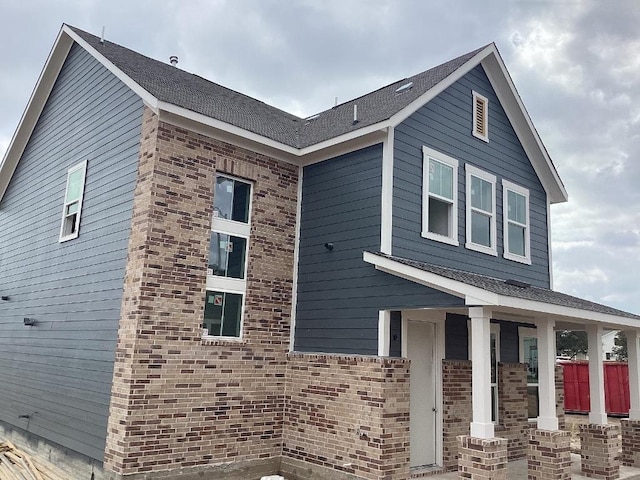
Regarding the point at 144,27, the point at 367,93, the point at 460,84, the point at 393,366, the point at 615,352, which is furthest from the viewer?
the point at 615,352

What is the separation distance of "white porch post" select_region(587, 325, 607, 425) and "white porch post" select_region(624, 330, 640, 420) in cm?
141

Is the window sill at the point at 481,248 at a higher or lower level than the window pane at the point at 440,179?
lower

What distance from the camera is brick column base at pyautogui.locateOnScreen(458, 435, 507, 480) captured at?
→ 685cm

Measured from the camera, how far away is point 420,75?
1173 cm

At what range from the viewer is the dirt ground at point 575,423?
13650 mm

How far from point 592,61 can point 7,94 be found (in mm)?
18779

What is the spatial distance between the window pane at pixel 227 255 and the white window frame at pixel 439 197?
3182 mm

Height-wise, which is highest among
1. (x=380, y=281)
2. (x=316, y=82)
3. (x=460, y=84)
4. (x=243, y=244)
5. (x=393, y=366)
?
(x=316, y=82)

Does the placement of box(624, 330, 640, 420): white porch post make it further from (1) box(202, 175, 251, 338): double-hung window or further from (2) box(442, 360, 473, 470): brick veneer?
(1) box(202, 175, 251, 338): double-hung window

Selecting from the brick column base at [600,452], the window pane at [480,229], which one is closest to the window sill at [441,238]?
the window pane at [480,229]

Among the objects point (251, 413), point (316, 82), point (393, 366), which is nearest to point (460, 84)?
point (393, 366)

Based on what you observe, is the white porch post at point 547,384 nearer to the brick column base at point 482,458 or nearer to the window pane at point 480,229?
the brick column base at point 482,458

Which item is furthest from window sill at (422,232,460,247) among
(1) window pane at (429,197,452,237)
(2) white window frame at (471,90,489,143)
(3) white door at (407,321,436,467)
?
(2) white window frame at (471,90,489,143)

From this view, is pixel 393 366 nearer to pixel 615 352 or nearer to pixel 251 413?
pixel 251 413
